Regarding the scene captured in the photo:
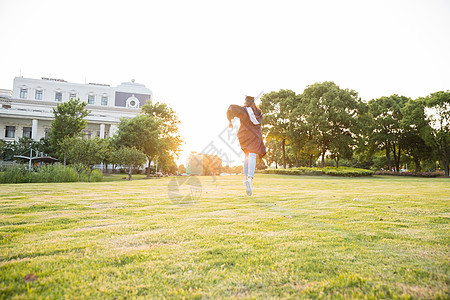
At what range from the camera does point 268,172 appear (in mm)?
34750

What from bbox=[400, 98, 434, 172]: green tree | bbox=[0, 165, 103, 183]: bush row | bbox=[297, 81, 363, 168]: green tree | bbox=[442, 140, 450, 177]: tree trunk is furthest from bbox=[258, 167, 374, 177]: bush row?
bbox=[0, 165, 103, 183]: bush row

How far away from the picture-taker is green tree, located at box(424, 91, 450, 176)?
113 ft

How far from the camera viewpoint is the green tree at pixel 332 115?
30594mm

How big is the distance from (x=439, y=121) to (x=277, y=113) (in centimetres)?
2351

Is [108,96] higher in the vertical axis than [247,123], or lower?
higher

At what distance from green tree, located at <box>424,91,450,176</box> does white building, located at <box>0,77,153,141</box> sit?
51339 millimetres

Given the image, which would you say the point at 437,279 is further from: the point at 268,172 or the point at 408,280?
the point at 268,172

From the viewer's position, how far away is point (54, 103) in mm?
52469

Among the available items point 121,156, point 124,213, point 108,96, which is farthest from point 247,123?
point 108,96

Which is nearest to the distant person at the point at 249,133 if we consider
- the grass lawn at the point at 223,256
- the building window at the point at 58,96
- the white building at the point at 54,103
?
the grass lawn at the point at 223,256

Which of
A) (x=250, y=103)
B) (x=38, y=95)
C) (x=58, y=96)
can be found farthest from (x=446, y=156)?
(x=38, y=95)

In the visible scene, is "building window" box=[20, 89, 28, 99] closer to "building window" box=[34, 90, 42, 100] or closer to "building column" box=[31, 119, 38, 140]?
"building window" box=[34, 90, 42, 100]

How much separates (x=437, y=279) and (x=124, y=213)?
4046mm

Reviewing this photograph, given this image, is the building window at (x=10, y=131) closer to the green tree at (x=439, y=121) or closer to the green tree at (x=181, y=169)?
the green tree at (x=181, y=169)
